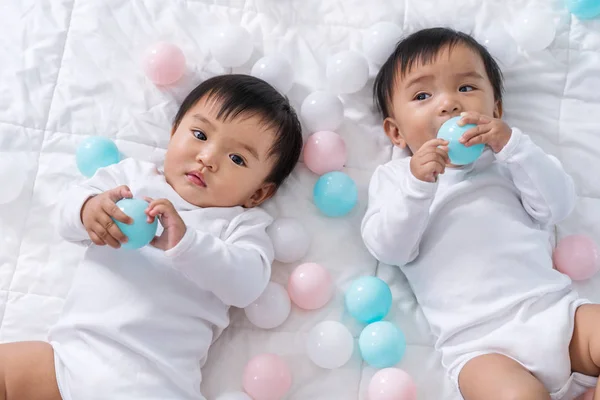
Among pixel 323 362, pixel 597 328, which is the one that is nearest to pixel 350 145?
pixel 323 362

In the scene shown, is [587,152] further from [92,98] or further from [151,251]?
[92,98]

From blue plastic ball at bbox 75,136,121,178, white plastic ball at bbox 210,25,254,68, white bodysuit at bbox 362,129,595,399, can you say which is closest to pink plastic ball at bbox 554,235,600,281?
white bodysuit at bbox 362,129,595,399

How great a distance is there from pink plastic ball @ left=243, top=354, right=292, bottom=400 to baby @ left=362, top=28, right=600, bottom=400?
26cm

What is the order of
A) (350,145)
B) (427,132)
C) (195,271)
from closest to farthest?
(195,271) → (427,132) → (350,145)

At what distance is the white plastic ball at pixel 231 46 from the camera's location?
1299mm

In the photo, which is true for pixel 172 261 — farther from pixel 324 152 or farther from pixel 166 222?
pixel 324 152

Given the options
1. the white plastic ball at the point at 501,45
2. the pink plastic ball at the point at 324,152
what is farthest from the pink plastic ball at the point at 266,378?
the white plastic ball at the point at 501,45

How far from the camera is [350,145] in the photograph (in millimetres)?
1334

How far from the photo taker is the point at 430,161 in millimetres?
1087

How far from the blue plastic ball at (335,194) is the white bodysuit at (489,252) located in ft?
0.13

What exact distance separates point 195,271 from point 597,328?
0.62 metres

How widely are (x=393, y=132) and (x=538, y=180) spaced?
0.28 meters

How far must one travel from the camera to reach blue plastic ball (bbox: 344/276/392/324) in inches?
46.2

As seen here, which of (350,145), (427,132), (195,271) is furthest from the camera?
(350,145)
